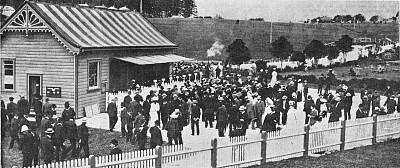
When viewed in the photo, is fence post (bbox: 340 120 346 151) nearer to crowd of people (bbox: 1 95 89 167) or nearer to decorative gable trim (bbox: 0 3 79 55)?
crowd of people (bbox: 1 95 89 167)

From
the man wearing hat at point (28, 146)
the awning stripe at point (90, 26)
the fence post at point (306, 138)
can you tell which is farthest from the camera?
the awning stripe at point (90, 26)

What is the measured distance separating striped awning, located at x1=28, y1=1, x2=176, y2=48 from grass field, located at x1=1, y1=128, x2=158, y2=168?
172 inches

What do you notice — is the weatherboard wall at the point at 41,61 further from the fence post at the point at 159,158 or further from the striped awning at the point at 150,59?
the fence post at the point at 159,158

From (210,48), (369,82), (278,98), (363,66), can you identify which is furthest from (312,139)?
(210,48)

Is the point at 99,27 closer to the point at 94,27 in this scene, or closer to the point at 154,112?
the point at 94,27

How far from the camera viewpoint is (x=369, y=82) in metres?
30.8

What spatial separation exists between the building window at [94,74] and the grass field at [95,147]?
379 cm

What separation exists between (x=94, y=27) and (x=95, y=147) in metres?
9.13

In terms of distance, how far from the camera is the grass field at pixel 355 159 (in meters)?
12.5

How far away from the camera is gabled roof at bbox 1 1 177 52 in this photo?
1942 centimetres

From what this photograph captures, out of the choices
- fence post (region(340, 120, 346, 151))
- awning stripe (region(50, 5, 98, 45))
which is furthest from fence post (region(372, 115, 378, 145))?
awning stripe (region(50, 5, 98, 45))

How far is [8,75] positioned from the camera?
20531 mm

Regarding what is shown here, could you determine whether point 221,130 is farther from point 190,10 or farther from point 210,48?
point 190,10

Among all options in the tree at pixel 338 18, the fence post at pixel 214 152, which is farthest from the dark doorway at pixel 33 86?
the tree at pixel 338 18
